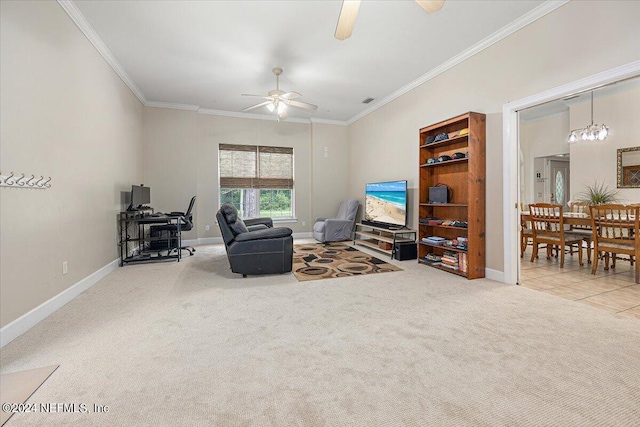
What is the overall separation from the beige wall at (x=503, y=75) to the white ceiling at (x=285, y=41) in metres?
0.23

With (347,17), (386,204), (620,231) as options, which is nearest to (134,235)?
(386,204)

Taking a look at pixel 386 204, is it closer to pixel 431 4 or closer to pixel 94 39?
pixel 431 4

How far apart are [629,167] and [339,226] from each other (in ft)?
18.4

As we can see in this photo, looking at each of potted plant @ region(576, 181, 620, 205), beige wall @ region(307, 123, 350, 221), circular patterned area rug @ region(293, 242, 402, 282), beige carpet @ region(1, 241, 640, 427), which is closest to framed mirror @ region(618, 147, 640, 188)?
potted plant @ region(576, 181, 620, 205)

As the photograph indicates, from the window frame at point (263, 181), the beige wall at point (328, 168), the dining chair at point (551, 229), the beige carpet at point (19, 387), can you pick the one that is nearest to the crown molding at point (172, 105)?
the window frame at point (263, 181)

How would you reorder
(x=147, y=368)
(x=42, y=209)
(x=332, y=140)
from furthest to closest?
(x=332, y=140)
(x=42, y=209)
(x=147, y=368)

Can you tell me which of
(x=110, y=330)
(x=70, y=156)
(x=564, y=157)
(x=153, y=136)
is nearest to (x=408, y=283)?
(x=110, y=330)

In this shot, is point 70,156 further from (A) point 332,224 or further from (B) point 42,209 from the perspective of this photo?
(A) point 332,224

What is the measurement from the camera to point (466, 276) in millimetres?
3598

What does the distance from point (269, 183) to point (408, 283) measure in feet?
15.0

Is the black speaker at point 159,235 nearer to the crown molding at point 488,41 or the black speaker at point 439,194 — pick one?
the black speaker at point 439,194

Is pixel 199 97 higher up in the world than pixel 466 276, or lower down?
higher up

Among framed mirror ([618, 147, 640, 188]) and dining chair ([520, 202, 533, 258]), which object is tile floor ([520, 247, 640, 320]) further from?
framed mirror ([618, 147, 640, 188])

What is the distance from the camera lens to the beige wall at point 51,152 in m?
2.10
